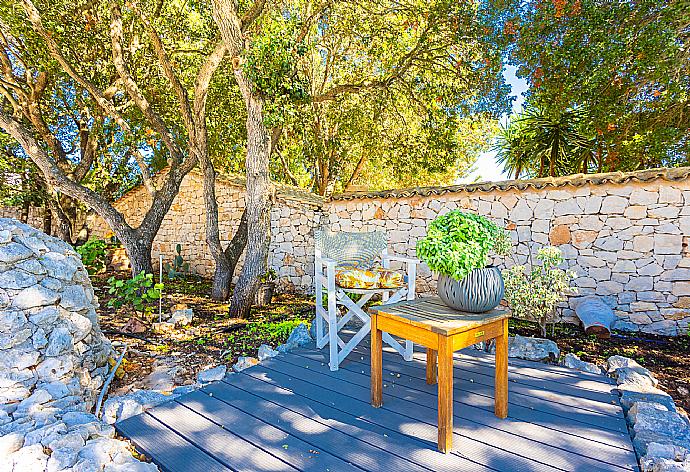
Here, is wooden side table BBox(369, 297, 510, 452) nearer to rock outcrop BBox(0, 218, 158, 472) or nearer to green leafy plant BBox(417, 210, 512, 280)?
green leafy plant BBox(417, 210, 512, 280)

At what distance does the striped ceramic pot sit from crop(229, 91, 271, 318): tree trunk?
2892mm

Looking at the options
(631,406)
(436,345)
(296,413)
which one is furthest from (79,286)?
(631,406)

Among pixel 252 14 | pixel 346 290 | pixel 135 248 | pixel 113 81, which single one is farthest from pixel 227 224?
pixel 346 290

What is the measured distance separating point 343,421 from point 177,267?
617 cm

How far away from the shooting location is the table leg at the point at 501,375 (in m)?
1.87

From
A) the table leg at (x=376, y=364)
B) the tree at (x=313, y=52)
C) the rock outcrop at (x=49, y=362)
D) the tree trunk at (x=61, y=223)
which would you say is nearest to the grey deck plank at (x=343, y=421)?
the table leg at (x=376, y=364)

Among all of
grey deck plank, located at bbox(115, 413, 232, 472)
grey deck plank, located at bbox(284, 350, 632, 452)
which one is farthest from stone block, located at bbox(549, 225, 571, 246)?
grey deck plank, located at bbox(115, 413, 232, 472)

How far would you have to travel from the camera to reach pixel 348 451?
169 cm

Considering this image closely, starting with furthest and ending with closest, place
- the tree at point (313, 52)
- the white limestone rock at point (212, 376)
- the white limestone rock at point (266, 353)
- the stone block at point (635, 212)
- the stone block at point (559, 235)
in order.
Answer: the stone block at point (559, 235) → the tree at point (313, 52) → the stone block at point (635, 212) → the white limestone rock at point (266, 353) → the white limestone rock at point (212, 376)

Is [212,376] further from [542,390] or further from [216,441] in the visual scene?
[542,390]

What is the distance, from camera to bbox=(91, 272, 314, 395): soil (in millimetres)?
2914

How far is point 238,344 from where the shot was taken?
3438 millimetres

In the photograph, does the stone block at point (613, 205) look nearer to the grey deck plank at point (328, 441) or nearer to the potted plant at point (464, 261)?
the potted plant at point (464, 261)

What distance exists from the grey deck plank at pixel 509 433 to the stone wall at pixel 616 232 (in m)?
2.79
